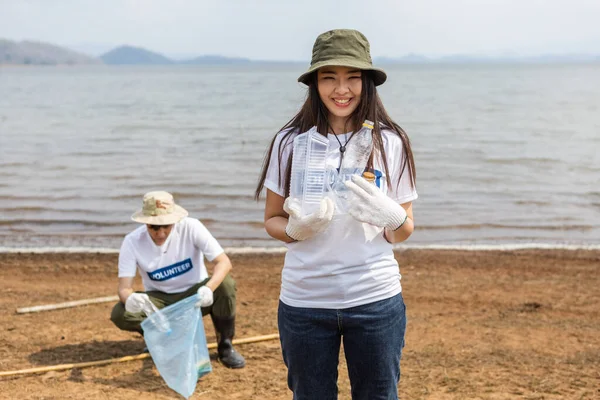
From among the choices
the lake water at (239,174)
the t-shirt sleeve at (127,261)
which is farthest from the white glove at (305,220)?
the t-shirt sleeve at (127,261)

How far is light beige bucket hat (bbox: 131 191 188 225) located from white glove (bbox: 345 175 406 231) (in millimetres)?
2331

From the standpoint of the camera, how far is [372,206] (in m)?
2.11

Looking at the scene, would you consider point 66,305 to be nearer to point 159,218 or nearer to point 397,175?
point 159,218

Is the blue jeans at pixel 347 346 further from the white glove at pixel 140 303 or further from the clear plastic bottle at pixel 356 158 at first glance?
the white glove at pixel 140 303

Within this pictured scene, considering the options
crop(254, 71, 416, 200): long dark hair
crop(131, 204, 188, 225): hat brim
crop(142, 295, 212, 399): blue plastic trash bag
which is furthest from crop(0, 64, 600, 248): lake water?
crop(142, 295, 212, 399): blue plastic trash bag

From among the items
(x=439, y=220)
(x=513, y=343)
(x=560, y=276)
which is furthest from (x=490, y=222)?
(x=513, y=343)

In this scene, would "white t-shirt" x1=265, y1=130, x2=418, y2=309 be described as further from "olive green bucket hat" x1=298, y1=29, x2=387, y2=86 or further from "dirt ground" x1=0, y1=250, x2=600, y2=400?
"dirt ground" x1=0, y1=250, x2=600, y2=400

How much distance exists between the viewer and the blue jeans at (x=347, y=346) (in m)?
2.21

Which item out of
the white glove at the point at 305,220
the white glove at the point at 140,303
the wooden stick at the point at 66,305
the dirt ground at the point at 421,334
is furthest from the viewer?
the wooden stick at the point at 66,305

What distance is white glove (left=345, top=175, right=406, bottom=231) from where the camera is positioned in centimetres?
211

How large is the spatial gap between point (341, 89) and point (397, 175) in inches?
12.6

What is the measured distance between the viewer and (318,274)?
85.9 inches

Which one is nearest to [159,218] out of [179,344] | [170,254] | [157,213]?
[157,213]

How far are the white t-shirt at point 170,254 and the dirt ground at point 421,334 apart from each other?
55cm
